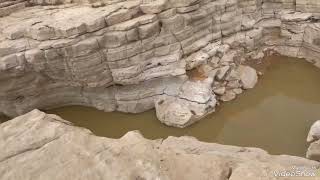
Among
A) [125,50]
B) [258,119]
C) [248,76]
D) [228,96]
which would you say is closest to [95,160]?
[125,50]

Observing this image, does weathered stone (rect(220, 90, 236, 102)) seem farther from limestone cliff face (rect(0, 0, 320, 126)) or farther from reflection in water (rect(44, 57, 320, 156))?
reflection in water (rect(44, 57, 320, 156))

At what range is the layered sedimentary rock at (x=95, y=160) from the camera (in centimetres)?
410

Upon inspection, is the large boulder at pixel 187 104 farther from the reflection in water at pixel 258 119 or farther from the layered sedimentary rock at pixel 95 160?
the layered sedimentary rock at pixel 95 160

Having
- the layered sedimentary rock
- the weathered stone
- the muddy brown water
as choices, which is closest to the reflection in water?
the muddy brown water

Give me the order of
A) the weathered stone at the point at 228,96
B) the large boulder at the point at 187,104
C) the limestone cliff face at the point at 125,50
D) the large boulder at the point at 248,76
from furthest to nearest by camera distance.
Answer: the large boulder at the point at 248,76 < the weathered stone at the point at 228,96 < the large boulder at the point at 187,104 < the limestone cliff face at the point at 125,50

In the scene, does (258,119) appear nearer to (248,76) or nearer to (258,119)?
(258,119)

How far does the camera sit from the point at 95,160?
4.24 metres

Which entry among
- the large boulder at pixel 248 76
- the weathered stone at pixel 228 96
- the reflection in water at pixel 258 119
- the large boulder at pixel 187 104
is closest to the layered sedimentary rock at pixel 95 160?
the reflection in water at pixel 258 119

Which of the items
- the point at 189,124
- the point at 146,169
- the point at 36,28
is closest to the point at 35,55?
the point at 36,28

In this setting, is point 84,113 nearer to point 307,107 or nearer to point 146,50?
point 146,50

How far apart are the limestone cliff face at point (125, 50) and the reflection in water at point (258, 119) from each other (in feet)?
1.12

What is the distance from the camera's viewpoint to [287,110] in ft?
34.2

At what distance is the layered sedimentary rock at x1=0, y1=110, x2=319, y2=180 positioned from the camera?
4.10 meters

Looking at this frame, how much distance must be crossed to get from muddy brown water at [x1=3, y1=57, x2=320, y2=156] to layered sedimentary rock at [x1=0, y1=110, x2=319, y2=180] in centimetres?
488
